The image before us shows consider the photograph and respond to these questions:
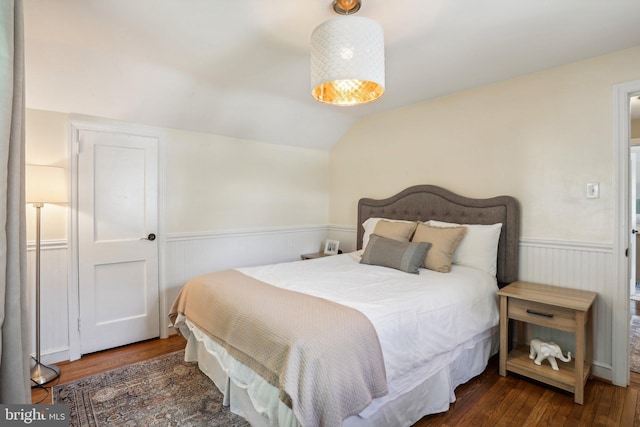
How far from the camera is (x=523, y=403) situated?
2.06 metres

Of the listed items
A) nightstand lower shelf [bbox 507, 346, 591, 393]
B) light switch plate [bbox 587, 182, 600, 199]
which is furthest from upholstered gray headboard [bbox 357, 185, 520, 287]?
nightstand lower shelf [bbox 507, 346, 591, 393]

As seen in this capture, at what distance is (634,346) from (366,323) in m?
2.84

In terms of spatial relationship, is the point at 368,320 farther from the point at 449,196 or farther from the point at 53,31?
the point at 53,31

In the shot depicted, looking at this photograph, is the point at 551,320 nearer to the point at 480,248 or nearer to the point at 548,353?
the point at 548,353

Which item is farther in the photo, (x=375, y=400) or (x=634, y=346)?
(x=634, y=346)

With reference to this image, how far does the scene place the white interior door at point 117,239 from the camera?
8.98 feet

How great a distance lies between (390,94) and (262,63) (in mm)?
1326

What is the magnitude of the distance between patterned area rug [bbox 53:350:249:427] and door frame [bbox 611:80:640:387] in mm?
2562

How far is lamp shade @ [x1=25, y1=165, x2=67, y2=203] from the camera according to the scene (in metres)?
2.24

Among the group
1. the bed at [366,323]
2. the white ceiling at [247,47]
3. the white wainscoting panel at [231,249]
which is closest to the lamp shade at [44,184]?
the white ceiling at [247,47]

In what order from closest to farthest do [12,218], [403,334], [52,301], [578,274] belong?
1. [12,218]
2. [403,334]
3. [578,274]
4. [52,301]

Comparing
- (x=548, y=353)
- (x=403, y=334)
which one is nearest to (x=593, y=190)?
(x=548, y=353)

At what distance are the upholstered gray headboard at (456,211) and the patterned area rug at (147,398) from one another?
7.35ft

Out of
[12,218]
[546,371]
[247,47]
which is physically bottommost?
[546,371]
